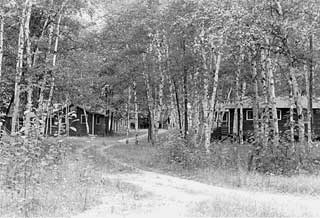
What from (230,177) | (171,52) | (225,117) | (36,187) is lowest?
(230,177)

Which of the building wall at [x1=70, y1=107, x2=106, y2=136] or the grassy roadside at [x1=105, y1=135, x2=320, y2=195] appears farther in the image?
the building wall at [x1=70, y1=107, x2=106, y2=136]

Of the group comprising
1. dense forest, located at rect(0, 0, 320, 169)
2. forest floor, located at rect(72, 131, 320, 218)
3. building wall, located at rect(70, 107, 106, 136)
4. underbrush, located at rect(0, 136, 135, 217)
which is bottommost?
forest floor, located at rect(72, 131, 320, 218)

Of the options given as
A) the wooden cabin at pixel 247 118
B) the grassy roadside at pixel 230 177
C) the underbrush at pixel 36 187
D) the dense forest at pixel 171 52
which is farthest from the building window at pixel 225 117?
the underbrush at pixel 36 187

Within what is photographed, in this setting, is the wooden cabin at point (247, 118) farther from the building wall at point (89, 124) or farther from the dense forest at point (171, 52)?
the building wall at point (89, 124)

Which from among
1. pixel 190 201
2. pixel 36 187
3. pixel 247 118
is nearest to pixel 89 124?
pixel 247 118

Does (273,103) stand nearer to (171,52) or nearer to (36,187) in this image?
(36,187)

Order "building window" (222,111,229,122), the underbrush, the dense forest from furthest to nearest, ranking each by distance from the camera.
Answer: "building window" (222,111,229,122), the dense forest, the underbrush

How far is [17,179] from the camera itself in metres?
9.47

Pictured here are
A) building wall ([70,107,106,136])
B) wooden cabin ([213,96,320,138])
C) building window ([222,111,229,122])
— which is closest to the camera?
wooden cabin ([213,96,320,138])

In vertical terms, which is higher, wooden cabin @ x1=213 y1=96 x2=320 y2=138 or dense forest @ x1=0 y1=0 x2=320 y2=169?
dense forest @ x1=0 y1=0 x2=320 y2=169

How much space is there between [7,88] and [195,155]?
10.7 meters

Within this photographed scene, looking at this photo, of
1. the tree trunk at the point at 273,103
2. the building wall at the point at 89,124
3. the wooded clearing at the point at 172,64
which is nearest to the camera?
the wooded clearing at the point at 172,64

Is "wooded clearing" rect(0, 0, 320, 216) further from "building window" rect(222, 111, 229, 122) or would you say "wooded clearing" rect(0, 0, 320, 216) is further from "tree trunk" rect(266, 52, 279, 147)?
"building window" rect(222, 111, 229, 122)

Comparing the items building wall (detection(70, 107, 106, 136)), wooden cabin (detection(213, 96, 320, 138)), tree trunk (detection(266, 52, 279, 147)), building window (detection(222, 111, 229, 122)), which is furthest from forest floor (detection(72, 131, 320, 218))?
building wall (detection(70, 107, 106, 136))
